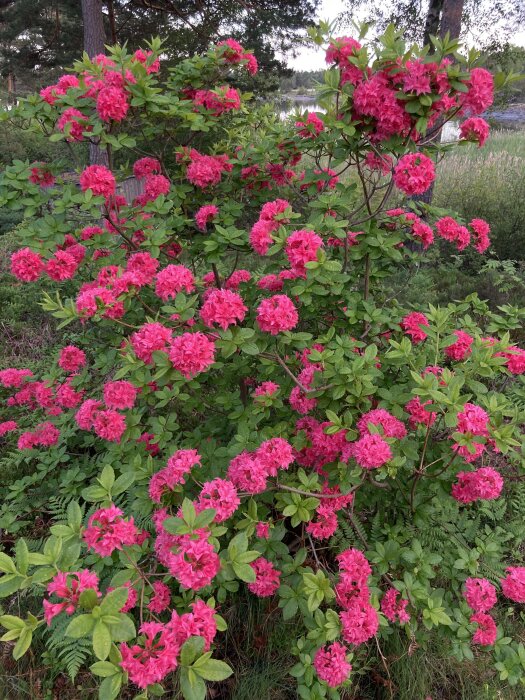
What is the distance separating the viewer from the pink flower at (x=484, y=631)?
1729mm

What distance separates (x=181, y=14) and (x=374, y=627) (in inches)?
442

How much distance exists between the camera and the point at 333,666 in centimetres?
155

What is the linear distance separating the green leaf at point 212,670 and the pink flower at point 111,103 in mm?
2070

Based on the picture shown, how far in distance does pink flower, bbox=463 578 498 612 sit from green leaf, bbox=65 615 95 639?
4.58ft

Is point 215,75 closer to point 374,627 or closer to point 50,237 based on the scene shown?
point 50,237

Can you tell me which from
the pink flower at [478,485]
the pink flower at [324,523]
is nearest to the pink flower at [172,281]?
the pink flower at [324,523]

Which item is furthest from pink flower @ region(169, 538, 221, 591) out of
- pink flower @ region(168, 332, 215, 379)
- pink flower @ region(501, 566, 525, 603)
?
pink flower @ region(501, 566, 525, 603)

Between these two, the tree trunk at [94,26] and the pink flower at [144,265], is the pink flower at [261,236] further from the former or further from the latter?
the tree trunk at [94,26]

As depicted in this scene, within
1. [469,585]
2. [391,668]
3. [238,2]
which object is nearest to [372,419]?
[469,585]

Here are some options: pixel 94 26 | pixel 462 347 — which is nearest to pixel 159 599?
pixel 462 347

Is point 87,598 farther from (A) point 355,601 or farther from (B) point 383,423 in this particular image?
(B) point 383,423

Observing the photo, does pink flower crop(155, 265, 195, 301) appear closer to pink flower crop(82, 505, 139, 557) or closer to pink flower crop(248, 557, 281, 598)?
pink flower crop(82, 505, 139, 557)

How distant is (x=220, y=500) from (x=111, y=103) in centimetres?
174

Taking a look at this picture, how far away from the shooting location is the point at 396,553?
1831 mm
